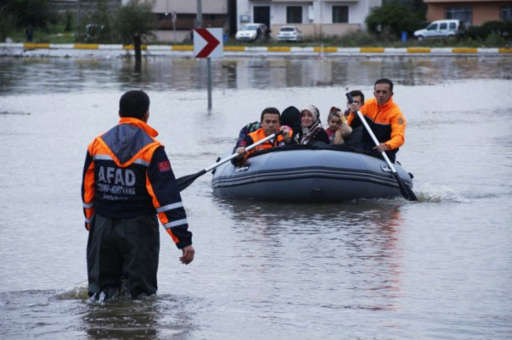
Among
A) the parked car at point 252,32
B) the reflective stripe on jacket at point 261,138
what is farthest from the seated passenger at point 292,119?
the parked car at point 252,32

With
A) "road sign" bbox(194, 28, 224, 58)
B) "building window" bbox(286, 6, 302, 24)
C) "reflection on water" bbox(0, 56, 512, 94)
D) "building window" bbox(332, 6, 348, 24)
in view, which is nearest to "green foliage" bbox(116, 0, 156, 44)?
"reflection on water" bbox(0, 56, 512, 94)

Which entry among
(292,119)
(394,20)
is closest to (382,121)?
(292,119)

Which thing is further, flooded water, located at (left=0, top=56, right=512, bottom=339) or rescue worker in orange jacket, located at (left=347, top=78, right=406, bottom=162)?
rescue worker in orange jacket, located at (left=347, top=78, right=406, bottom=162)

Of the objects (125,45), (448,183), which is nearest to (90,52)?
(125,45)

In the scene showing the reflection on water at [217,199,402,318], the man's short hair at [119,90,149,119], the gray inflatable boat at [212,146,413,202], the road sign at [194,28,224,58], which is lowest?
the reflection on water at [217,199,402,318]

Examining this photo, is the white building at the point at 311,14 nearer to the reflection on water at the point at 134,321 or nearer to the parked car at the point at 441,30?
the parked car at the point at 441,30

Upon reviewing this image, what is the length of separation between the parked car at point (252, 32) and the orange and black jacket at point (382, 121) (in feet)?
176

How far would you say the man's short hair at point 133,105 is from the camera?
6305mm

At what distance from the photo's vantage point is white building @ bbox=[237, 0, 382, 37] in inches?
2857

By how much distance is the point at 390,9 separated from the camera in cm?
6669

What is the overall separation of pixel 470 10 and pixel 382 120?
61.6 meters

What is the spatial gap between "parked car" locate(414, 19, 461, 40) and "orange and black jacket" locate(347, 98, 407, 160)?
5125 centimetres

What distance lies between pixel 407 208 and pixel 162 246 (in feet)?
10.6

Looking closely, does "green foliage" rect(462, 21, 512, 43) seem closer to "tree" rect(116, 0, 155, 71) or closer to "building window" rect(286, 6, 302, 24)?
"building window" rect(286, 6, 302, 24)
